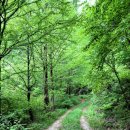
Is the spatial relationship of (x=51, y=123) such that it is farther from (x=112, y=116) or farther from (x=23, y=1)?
(x=23, y=1)

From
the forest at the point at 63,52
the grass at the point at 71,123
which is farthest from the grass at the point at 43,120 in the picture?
the grass at the point at 71,123

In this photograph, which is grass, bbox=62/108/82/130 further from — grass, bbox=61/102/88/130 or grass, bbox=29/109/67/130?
grass, bbox=29/109/67/130

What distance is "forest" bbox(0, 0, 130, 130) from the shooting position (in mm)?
5715

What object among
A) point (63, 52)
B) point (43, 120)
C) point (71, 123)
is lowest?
point (71, 123)

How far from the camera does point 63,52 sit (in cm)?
1867

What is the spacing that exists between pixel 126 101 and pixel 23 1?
753 centimetres

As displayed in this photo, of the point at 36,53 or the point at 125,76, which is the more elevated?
the point at 36,53

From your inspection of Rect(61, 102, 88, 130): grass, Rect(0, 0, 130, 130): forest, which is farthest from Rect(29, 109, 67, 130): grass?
Rect(61, 102, 88, 130): grass

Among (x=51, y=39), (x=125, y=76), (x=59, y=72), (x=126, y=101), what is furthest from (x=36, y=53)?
(x=51, y=39)

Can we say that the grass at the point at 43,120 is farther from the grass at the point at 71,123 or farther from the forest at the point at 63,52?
the grass at the point at 71,123

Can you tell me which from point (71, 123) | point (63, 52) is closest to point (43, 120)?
point (71, 123)

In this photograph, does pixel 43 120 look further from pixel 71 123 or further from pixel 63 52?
pixel 63 52

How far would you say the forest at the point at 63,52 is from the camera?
571cm

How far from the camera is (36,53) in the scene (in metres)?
17.3
